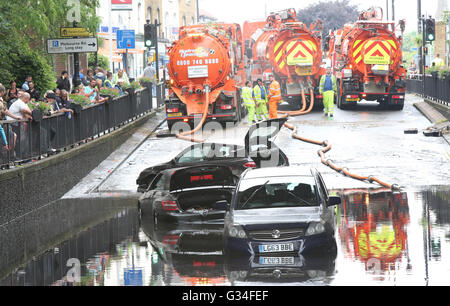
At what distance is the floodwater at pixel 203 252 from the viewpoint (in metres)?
10.5

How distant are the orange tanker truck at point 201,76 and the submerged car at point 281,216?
662 inches

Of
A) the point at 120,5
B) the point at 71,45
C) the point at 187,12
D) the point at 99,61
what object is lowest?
the point at 99,61

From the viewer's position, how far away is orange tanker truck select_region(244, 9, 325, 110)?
3372 centimetres

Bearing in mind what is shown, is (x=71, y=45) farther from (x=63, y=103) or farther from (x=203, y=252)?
(x=203, y=252)

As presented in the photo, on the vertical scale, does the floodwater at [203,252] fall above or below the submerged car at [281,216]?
below

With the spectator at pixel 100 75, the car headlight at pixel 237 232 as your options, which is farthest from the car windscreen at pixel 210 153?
the spectator at pixel 100 75

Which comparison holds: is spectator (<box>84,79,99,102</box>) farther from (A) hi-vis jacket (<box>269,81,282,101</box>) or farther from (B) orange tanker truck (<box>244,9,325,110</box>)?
(B) orange tanker truck (<box>244,9,325,110</box>)

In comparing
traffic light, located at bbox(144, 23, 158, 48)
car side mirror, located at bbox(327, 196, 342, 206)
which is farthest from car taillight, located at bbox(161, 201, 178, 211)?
traffic light, located at bbox(144, 23, 158, 48)

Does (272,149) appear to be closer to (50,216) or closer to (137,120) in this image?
(50,216)

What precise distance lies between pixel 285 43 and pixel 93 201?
16510 millimetres

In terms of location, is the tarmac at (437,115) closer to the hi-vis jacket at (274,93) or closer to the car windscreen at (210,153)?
the hi-vis jacket at (274,93)

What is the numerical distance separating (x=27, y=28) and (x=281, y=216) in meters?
16.1

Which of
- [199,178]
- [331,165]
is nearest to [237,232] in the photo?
[199,178]

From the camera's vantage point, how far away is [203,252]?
1255 centimetres
